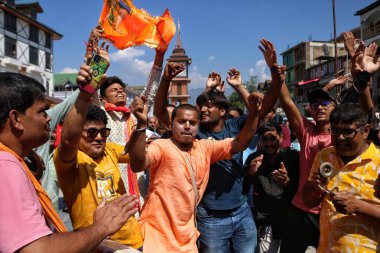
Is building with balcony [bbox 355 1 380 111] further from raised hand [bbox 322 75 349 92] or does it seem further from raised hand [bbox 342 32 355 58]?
raised hand [bbox 342 32 355 58]

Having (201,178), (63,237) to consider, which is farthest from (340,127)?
(63,237)

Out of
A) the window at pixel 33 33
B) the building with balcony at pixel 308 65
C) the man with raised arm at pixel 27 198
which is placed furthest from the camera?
the building with balcony at pixel 308 65

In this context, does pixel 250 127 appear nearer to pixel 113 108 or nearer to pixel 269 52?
pixel 269 52

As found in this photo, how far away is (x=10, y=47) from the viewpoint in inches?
1179

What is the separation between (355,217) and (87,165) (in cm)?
188

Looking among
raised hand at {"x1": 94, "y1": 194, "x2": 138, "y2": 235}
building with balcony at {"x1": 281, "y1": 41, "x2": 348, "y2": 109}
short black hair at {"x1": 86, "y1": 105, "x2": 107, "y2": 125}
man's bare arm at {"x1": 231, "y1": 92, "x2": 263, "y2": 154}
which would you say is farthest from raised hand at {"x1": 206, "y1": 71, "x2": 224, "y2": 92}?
building with balcony at {"x1": 281, "y1": 41, "x2": 348, "y2": 109}

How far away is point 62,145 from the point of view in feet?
7.00

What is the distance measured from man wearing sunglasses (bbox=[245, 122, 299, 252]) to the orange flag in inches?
62.0

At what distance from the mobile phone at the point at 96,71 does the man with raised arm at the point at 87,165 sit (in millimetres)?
28

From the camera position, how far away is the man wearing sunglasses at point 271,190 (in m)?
3.98

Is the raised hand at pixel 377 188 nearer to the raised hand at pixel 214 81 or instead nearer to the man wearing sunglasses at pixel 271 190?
the man wearing sunglasses at pixel 271 190

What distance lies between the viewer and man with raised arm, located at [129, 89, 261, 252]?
8.93 ft

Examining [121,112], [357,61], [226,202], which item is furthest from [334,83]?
[121,112]

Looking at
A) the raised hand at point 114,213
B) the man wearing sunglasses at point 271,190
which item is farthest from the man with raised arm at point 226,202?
the raised hand at point 114,213
